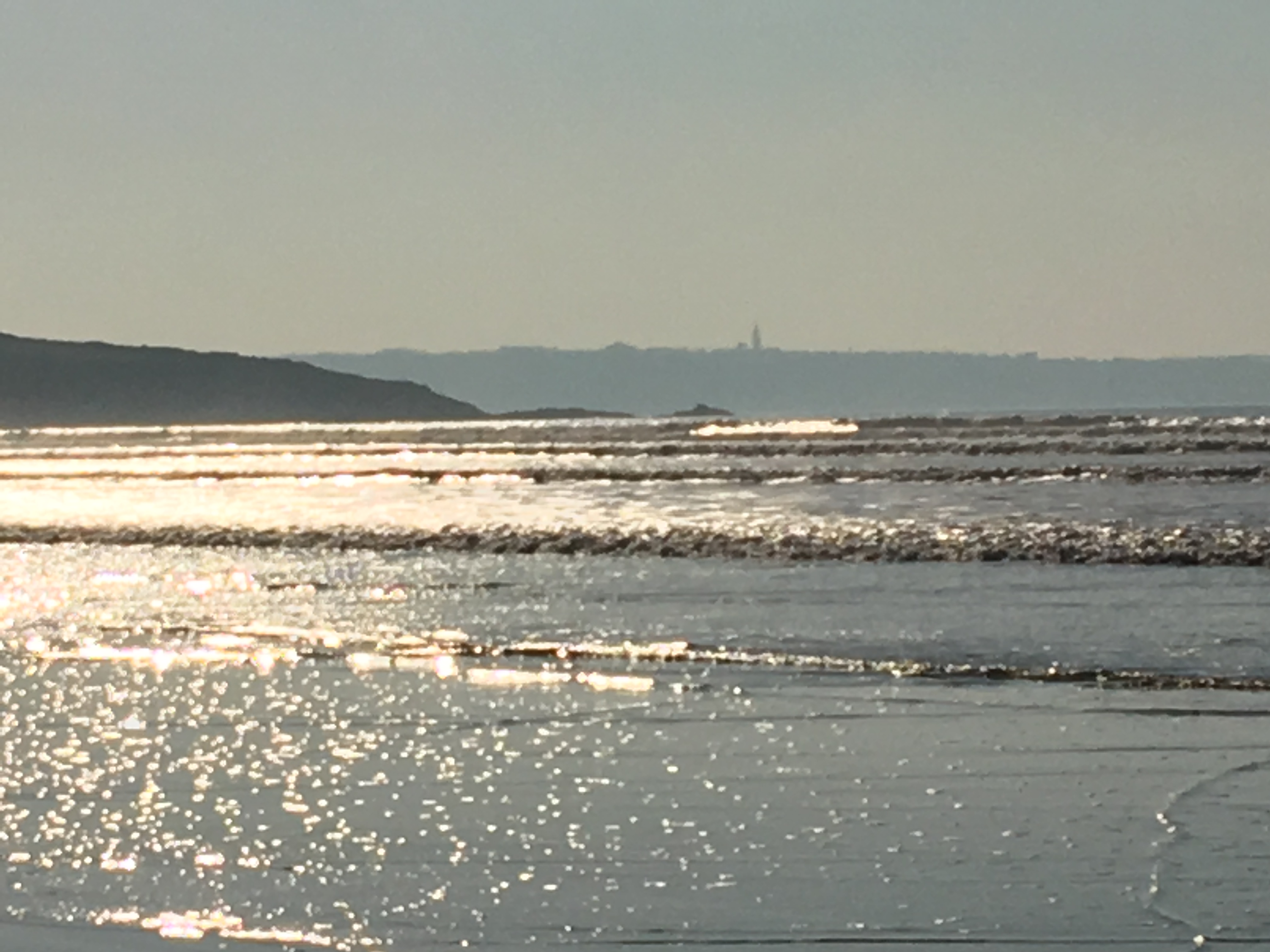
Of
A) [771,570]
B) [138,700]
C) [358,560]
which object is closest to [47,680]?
[138,700]

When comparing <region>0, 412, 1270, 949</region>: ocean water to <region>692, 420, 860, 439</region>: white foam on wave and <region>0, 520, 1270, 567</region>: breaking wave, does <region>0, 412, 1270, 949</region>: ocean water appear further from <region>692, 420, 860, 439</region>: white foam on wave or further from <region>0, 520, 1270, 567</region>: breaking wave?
<region>692, 420, 860, 439</region>: white foam on wave

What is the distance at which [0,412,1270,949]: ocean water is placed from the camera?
5.64 m

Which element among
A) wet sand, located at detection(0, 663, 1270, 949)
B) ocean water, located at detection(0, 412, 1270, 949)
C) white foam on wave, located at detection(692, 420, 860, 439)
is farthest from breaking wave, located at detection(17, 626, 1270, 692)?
white foam on wave, located at detection(692, 420, 860, 439)

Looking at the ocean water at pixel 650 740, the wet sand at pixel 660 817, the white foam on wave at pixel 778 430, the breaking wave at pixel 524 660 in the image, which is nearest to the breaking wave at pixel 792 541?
the ocean water at pixel 650 740

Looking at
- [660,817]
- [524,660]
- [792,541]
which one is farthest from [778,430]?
[660,817]

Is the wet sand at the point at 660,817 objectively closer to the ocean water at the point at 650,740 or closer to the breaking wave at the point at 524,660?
the ocean water at the point at 650,740

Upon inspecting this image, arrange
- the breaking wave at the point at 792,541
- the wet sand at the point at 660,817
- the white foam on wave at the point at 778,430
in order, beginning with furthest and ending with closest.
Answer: the white foam on wave at the point at 778,430 → the breaking wave at the point at 792,541 → the wet sand at the point at 660,817

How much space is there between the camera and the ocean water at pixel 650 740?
18.5 ft

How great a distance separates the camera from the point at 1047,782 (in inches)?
281

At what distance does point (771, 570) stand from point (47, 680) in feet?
24.7

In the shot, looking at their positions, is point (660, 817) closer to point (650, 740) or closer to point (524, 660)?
point (650, 740)

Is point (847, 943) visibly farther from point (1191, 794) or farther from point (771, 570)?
point (771, 570)

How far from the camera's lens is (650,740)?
26.5 feet

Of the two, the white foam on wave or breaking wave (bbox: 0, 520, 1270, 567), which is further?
the white foam on wave
